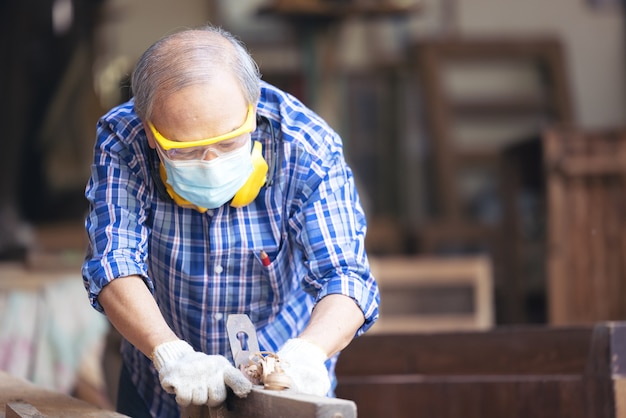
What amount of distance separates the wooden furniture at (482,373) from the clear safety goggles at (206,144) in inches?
55.2

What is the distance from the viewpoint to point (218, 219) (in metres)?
2.43

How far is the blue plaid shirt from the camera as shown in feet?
7.66

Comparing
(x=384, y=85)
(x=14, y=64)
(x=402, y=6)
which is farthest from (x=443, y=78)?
(x=14, y=64)

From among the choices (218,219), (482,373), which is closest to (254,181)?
(218,219)

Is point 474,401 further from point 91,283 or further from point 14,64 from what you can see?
point 14,64

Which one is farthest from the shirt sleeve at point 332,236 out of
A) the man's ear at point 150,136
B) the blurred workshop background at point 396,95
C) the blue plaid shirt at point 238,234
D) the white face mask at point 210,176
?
the blurred workshop background at point 396,95

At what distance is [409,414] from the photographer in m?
3.44

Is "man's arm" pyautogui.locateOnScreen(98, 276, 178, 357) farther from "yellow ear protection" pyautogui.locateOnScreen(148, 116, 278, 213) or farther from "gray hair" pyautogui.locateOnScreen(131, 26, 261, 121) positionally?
"gray hair" pyautogui.locateOnScreen(131, 26, 261, 121)

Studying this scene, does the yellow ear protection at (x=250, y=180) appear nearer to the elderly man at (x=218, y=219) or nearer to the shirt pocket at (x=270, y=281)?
the elderly man at (x=218, y=219)

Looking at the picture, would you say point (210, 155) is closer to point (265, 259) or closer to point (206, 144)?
point (206, 144)

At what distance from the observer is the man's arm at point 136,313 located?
2176 mm

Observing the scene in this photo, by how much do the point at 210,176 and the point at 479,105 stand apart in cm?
633

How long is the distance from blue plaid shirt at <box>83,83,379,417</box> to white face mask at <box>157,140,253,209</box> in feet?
0.35

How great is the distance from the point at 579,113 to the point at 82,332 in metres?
5.29
